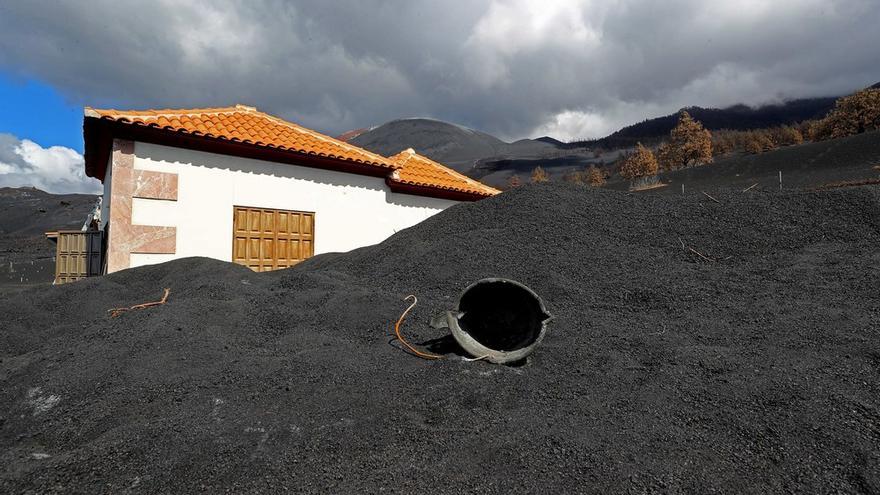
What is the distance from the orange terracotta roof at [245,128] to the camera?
22.4 ft

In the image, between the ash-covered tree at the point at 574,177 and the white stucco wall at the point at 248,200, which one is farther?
the ash-covered tree at the point at 574,177

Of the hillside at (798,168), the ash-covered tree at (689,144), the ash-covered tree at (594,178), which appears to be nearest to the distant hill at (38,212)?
the hillside at (798,168)

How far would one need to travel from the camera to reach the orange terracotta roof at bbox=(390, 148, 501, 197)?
379 inches

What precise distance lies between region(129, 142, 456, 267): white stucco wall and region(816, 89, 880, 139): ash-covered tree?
3389cm

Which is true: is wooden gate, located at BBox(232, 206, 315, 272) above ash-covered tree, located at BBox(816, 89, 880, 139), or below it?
below

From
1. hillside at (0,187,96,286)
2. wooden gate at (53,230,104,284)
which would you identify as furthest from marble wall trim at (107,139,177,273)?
hillside at (0,187,96,286)

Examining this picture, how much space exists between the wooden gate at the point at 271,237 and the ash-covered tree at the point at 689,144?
37220 millimetres

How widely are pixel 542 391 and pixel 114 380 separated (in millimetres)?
2862

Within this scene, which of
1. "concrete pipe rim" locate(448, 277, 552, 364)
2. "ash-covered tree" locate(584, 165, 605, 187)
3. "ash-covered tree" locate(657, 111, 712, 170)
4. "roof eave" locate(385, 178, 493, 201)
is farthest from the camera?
"ash-covered tree" locate(584, 165, 605, 187)

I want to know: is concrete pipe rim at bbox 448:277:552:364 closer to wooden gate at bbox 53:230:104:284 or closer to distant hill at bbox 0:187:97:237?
wooden gate at bbox 53:230:104:284

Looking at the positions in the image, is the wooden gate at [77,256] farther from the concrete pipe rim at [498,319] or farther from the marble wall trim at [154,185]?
the concrete pipe rim at [498,319]

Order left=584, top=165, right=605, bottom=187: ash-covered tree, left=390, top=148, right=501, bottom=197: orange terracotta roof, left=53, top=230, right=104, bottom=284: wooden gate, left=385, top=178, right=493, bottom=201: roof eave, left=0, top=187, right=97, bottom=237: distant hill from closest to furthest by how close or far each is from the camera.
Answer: left=53, top=230, right=104, bottom=284: wooden gate → left=385, top=178, right=493, bottom=201: roof eave → left=390, top=148, right=501, bottom=197: orange terracotta roof → left=0, top=187, right=97, bottom=237: distant hill → left=584, top=165, right=605, bottom=187: ash-covered tree

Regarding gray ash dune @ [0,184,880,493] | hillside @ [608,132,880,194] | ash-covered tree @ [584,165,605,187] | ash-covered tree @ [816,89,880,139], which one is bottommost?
gray ash dune @ [0,184,880,493]

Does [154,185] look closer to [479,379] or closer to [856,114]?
[479,379]
